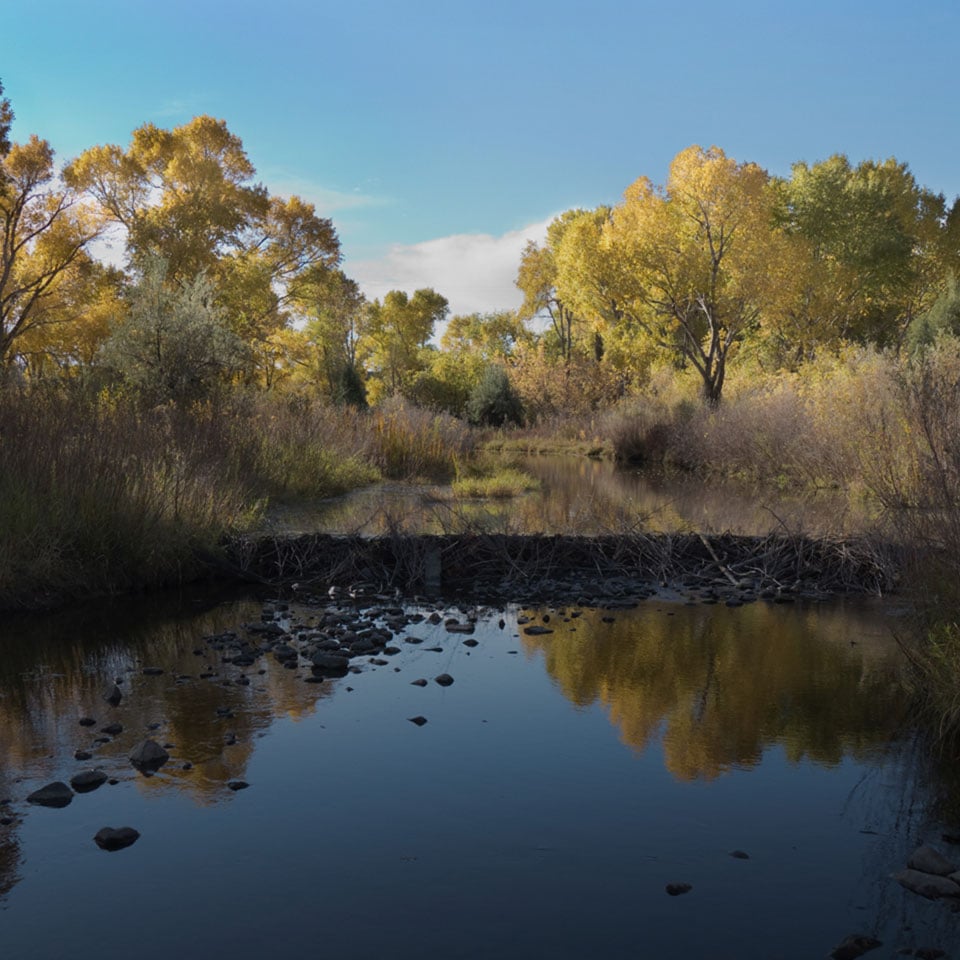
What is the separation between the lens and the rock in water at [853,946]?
3.29 meters

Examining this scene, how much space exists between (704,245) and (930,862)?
29136 millimetres

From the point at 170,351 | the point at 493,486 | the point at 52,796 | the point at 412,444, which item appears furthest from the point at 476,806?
the point at 412,444

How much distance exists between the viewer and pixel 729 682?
6555 millimetres

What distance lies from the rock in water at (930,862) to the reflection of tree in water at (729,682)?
1.21 meters

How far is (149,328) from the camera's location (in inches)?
635

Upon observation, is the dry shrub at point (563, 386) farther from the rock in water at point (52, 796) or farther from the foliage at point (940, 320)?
the rock in water at point (52, 796)

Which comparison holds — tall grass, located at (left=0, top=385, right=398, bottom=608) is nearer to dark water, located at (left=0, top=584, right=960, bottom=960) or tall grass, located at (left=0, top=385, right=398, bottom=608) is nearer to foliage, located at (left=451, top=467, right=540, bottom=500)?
dark water, located at (left=0, top=584, right=960, bottom=960)

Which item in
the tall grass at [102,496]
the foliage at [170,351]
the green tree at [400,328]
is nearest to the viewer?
the tall grass at [102,496]

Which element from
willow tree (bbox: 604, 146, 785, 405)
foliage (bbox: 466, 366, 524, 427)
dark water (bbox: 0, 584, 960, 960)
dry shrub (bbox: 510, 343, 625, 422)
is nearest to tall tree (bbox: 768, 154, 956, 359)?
willow tree (bbox: 604, 146, 785, 405)

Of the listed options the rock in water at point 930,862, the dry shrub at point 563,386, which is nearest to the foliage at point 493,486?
the rock in water at point 930,862

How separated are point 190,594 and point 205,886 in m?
5.68

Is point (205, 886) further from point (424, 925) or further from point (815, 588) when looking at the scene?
point (815, 588)

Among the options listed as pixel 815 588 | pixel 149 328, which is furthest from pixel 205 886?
pixel 149 328

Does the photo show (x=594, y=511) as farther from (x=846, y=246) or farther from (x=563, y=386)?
(x=846, y=246)
